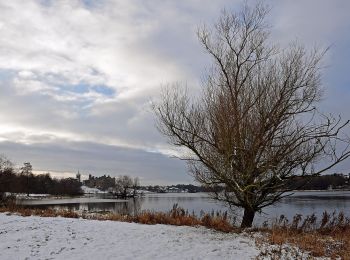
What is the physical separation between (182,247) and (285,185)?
6.12 meters

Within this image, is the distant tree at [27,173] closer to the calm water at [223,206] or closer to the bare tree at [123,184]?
the bare tree at [123,184]

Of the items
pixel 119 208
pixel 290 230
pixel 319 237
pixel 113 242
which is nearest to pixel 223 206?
pixel 290 230

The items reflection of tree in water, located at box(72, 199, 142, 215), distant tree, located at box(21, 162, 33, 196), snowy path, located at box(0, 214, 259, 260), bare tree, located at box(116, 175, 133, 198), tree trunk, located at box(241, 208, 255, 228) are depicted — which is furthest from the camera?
bare tree, located at box(116, 175, 133, 198)

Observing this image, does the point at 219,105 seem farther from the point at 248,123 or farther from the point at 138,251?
the point at 138,251

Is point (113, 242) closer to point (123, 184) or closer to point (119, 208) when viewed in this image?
point (119, 208)

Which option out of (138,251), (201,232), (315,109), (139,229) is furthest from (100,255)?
(315,109)

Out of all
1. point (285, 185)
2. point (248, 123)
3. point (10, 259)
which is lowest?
point (10, 259)

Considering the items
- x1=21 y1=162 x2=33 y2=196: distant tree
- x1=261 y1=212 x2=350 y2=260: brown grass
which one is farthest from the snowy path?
x1=21 y1=162 x2=33 y2=196: distant tree

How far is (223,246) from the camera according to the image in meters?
11.0

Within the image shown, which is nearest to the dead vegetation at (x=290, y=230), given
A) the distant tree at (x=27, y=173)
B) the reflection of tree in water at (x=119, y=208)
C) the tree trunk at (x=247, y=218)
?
the tree trunk at (x=247, y=218)

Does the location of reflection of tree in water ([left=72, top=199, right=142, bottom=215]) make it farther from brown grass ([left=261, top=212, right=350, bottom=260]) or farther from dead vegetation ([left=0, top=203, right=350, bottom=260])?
brown grass ([left=261, top=212, right=350, bottom=260])

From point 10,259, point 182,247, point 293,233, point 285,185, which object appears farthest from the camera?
point 285,185

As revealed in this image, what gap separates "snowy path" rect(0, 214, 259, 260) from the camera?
10180mm

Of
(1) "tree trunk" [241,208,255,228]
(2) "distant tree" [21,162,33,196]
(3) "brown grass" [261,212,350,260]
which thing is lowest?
(3) "brown grass" [261,212,350,260]
